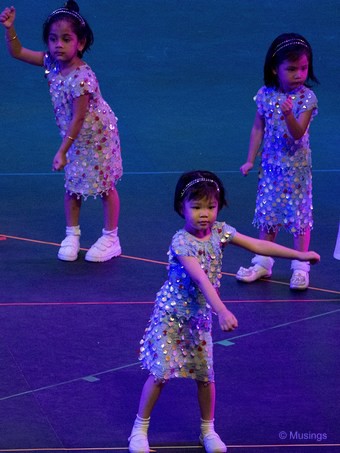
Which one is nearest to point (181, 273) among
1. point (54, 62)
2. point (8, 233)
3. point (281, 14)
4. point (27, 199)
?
point (54, 62)

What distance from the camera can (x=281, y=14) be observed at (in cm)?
1226

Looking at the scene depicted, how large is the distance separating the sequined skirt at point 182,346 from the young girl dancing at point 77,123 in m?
2.16

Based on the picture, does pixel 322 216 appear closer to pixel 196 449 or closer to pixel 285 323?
pixel 285 323

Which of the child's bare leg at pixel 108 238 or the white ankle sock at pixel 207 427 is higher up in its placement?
the child's bare leg at pixel 108 238

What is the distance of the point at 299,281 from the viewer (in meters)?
6.05

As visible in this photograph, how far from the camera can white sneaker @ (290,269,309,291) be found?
6.05 metres

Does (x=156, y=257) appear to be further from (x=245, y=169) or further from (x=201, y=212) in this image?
(x=201, y=212)

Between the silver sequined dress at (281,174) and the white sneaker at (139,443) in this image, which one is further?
the silver sequined dress at (281,174)

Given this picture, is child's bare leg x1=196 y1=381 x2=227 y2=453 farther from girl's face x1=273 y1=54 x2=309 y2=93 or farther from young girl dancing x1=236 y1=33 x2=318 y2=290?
girl's face x1=273 y1=54 x2=309 y2=93

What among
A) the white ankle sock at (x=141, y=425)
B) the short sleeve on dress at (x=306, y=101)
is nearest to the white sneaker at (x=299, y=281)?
the short sleeve on dress at (x=306, y=101)

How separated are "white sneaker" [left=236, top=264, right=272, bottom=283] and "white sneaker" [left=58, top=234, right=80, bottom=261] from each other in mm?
1016

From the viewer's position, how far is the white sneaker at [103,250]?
21.5ft

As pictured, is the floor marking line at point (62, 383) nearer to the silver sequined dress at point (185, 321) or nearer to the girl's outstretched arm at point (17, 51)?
the silver sequined dress at point (185, 321)

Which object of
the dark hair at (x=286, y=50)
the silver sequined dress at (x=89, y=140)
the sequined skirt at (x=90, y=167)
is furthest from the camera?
the sequined skirt at (x=90, y=167)
